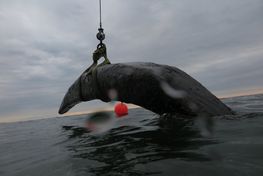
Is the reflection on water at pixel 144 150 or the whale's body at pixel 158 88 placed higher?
the whale's body at pixel 158 88

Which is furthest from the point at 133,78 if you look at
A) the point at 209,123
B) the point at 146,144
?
the point at 209,123

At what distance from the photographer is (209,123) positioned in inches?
215

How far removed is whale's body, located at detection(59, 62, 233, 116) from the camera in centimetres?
488

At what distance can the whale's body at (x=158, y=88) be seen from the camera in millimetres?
4883

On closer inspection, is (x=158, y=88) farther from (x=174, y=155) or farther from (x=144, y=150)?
(x=174, y=155)

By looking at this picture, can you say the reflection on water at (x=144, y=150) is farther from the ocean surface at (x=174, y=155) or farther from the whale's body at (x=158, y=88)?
the whale's body at (x=158, y=88)

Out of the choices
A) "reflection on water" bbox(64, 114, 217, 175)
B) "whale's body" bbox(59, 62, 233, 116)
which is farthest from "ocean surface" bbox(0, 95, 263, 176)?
"whale's body" bbox(59, 62, 233, 116)

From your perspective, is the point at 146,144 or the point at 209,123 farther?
the point at 209,123

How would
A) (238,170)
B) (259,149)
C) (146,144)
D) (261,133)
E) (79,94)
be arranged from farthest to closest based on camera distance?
(79,94)
(146,144)
(261,133)
(259,149)
(238,170)

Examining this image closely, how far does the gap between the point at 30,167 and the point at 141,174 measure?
2383 millimetres

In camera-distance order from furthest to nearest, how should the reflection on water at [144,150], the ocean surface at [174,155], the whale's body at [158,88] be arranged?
the whale's body at [158,88] → the reflection on water at [144,150] → the ocean surface at [174,155]

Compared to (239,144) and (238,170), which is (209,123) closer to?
(239,144)

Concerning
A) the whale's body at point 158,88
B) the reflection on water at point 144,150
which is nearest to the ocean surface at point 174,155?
the reflection on water at point 144,150

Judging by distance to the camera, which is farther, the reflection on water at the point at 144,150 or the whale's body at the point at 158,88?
the whale's body at the point at 158,88
